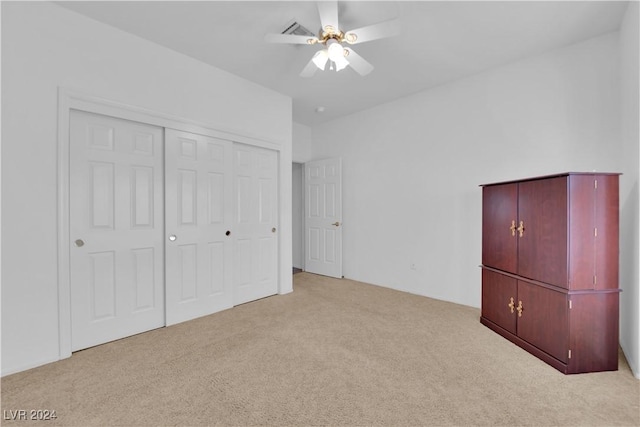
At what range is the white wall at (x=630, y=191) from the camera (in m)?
2.01

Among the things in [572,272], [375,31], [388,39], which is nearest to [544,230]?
[572,272]

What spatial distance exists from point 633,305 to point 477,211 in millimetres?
1527

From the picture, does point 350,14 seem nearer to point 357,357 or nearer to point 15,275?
point 357,357

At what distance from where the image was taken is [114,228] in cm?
252

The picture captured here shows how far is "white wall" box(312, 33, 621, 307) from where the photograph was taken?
2660mm

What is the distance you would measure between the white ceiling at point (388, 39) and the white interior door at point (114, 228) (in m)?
0.93

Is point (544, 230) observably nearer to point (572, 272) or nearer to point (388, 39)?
point (572, 272)

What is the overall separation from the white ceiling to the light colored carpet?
9.12ft

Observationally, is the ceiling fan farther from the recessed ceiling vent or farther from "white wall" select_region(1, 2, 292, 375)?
"white wall" select_region(1, 2, 292, 375)

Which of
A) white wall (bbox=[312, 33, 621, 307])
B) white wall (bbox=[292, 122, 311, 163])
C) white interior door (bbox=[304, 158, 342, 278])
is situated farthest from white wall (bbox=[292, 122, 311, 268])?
white wall (bbox=[312, 33, 621, 307])

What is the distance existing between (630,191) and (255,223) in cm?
363

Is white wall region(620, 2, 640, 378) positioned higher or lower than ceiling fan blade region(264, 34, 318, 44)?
lower

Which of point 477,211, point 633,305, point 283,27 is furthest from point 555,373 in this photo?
point 283,27

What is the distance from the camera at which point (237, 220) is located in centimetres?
347
